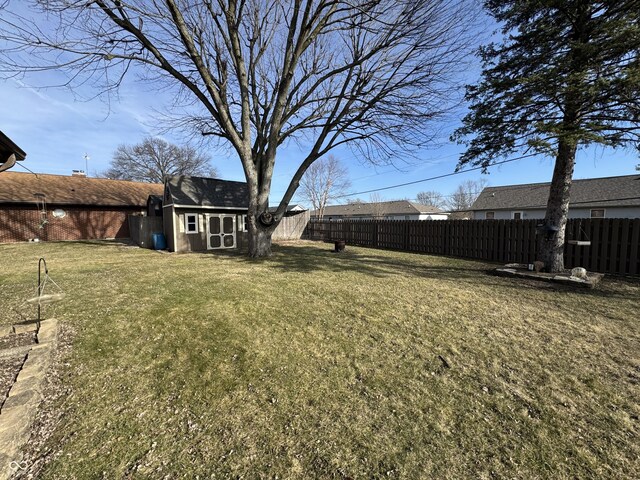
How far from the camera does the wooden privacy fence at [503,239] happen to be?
7.26 meters

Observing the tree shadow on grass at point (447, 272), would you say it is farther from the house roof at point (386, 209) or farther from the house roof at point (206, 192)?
the house roof at point (386, 209)

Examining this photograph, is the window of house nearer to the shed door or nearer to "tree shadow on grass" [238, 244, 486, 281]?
the shed door

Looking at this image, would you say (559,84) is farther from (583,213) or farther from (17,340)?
(583,213)

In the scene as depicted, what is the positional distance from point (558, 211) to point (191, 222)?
13.7 metres

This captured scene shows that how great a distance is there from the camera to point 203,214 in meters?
13.2

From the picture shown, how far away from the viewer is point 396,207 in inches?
1674

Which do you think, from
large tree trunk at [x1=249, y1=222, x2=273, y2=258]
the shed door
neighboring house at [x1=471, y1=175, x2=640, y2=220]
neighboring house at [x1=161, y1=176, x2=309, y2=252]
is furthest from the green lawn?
neighboring house at [x1=471, y1=175, x2=640, y2=220]

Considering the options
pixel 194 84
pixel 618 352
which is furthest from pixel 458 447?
pixel 194 84

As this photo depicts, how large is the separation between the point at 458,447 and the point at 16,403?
3.43m

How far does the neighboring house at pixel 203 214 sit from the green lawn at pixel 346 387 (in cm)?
790

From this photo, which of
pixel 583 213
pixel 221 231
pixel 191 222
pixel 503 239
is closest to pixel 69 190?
pixel 191 222

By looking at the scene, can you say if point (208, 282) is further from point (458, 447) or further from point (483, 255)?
point (483, 255)

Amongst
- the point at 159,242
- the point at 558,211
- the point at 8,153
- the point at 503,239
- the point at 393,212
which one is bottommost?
the point at 159,242

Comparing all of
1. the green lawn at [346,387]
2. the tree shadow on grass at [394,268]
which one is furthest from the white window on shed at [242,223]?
the green lawn at [346,387]
